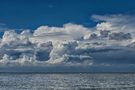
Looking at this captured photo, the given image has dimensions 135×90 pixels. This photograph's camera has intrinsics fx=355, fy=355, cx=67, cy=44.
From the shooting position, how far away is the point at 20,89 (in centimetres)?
11481

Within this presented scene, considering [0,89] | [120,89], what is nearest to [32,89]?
[0,89]

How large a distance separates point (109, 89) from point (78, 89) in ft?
33.2

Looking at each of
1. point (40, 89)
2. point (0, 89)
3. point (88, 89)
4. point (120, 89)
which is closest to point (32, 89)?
point (40, 89)

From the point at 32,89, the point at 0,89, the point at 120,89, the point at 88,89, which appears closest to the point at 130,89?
the point at 120,89

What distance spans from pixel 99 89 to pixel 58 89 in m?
12.9

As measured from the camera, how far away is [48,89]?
368 feet

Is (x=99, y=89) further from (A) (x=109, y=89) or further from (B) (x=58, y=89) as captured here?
(B) (x=58, y=89)

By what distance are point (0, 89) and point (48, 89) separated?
14923mm

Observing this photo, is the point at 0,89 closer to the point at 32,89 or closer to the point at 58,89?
the point at 32,89

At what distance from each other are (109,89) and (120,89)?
3784 mm

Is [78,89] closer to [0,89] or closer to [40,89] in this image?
[40,89]

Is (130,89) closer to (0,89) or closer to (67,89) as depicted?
(67,89)

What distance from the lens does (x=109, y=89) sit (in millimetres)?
109062

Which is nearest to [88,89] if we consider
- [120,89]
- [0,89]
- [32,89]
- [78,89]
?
[78,89]
